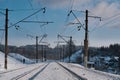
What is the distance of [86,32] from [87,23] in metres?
1.34

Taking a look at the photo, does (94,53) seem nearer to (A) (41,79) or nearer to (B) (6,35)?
(B) (6,35)

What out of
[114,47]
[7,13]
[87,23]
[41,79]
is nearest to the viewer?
[41,79]

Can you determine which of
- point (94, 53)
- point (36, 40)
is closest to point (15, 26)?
point (36, 40)

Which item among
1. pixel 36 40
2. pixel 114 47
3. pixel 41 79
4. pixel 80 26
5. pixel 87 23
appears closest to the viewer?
pixel 41 79

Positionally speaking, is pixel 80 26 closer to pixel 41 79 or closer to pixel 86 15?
pixel 86 15

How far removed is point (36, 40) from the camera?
108m

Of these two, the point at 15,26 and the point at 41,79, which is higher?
the point at 15,26

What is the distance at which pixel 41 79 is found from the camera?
22641 mm

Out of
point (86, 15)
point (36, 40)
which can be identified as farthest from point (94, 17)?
point (36, 40)

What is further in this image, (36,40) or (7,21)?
(36,40)

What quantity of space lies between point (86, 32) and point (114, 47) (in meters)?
152

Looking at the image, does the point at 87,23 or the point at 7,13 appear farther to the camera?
the point at 87,23

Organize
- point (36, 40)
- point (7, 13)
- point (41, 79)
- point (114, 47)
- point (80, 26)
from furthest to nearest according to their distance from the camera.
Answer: point (114, 47) < point (36, 40) < point (80, 26) < point (7, 13) < point (41, 79)

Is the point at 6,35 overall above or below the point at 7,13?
below
